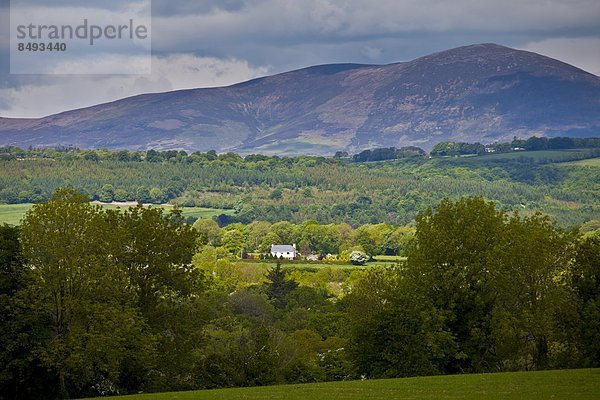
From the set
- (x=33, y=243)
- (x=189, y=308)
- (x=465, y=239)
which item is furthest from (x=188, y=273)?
(x=465, y=239)

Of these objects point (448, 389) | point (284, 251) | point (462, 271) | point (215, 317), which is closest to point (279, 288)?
point (215, 317)

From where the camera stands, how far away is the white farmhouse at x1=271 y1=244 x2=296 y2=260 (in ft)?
552

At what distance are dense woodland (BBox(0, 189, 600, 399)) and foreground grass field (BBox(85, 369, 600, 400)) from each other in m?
6.33

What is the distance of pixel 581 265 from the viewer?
4653cm

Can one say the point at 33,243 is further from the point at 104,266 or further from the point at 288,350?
the point at 288,350

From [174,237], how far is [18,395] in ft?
33.9

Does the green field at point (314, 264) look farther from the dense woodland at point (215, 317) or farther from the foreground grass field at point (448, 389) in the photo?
the foreground grass field at point (448, 389)

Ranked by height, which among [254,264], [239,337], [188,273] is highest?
[188,273]

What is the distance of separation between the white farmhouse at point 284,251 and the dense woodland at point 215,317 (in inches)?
4571

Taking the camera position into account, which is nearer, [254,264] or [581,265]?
[581,265]

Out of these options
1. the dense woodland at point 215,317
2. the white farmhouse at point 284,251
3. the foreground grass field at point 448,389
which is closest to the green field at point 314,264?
the white farmhouse at point 284,251

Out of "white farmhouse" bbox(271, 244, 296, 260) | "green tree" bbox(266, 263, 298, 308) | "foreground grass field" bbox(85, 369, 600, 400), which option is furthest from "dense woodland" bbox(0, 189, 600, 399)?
"white farmhouse" bbox(271, 244, 296, 260)

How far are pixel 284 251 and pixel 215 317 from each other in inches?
4858

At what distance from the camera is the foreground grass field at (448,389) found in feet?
97.8
